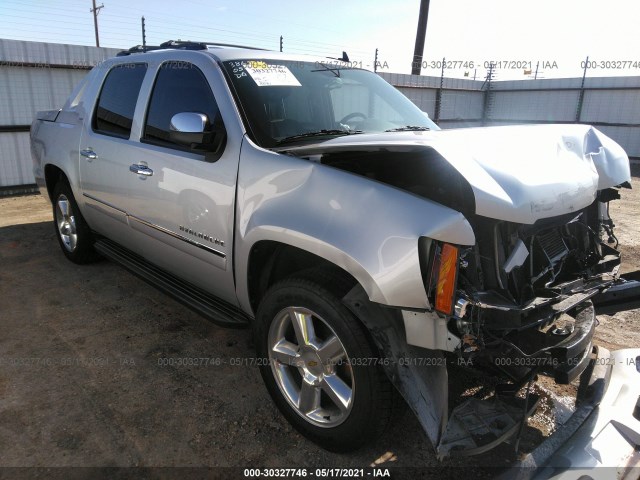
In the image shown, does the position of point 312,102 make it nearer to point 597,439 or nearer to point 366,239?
point 366,239

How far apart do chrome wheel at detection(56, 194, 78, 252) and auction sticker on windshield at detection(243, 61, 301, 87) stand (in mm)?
2788

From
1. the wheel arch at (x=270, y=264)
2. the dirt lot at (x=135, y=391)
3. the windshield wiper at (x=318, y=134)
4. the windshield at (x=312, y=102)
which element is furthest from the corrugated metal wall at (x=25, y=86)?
the wheel arch at (x=270, y=264)

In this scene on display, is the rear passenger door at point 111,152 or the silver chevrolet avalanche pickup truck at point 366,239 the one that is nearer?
the silver chevrolet avalanche pickup truck at point 366,239

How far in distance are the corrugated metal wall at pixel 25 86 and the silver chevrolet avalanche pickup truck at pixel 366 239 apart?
6.55 meters

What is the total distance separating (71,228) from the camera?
16.1 ft

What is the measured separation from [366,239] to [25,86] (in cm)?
896

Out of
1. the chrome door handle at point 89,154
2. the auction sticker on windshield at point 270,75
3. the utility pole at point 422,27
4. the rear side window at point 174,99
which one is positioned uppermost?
the utility pole at point 422,27

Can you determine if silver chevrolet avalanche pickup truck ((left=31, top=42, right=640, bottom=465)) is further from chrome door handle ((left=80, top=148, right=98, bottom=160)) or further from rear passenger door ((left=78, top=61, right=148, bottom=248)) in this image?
chrome door handle ((left=80, top=148, right=98, bottom=160))

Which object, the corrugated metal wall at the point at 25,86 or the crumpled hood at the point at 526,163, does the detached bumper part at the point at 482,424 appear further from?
the corrugated metal wall at the point at 25,86

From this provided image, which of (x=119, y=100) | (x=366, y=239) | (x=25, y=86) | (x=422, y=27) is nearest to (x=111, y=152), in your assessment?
(x=119, y=100)

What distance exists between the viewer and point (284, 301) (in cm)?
236

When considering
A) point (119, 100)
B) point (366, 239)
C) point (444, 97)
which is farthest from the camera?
point (444, 97)

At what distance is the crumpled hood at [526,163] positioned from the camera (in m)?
1.87

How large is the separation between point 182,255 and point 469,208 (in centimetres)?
199
